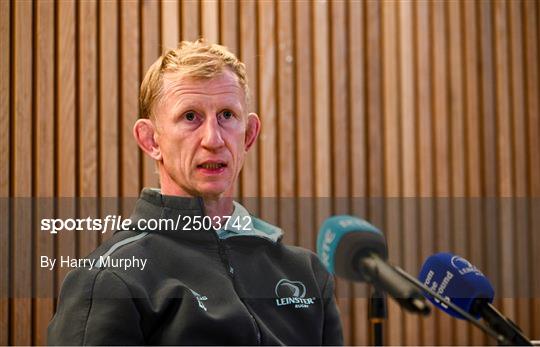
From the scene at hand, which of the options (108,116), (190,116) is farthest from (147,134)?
(108,116)

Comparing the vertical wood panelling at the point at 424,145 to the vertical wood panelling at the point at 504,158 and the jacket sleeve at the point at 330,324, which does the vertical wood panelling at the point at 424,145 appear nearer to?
the vertical wood panelling at the point at 504,158

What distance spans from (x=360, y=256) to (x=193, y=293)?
0.57 metres

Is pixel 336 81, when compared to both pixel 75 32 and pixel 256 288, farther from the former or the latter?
pixel 256 288

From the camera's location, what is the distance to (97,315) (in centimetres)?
144

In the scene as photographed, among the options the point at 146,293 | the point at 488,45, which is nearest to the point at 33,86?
the point at 146,293

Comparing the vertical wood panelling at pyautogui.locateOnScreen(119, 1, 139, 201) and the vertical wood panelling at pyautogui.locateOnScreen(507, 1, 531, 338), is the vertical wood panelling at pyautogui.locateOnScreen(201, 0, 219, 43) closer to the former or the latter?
the vertical wood panelling at pyautogui.locateOnScreen(119, 1, 139, 201)

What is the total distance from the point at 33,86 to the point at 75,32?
0.27 metres

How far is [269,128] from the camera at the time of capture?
9.44 feet

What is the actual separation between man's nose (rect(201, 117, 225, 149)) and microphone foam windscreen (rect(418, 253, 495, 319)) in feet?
2.05

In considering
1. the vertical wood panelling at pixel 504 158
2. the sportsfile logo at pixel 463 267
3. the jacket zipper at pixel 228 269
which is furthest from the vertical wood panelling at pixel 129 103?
the sportsfile logo at pixel 463 267

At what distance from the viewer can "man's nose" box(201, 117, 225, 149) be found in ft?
5.72

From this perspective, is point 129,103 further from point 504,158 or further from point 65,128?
point 504,158

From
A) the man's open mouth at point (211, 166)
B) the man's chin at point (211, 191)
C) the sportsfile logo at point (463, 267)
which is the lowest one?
the sportsfile logo at point (463, 267)

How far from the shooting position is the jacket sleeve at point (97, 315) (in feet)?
4.72
